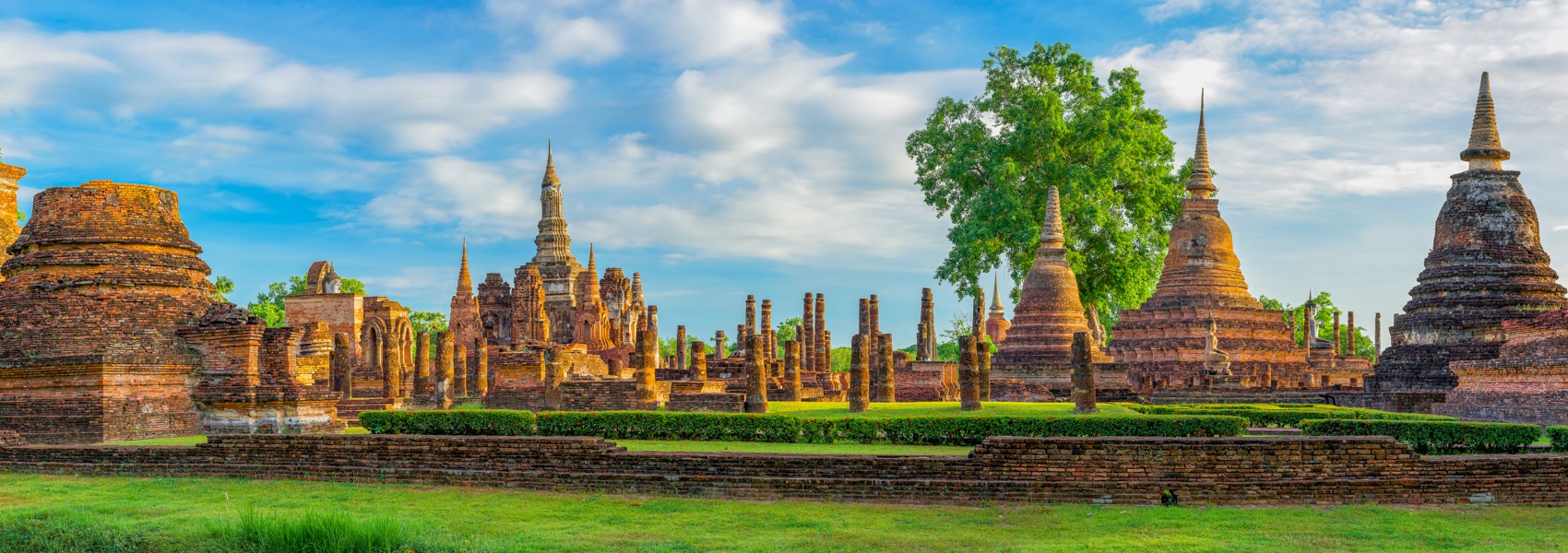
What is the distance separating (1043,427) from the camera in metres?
15.1

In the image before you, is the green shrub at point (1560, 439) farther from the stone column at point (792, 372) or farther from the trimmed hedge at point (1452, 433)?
the stone column at point (792, 372)

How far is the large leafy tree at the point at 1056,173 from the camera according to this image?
3719 cm

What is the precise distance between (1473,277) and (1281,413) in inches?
337

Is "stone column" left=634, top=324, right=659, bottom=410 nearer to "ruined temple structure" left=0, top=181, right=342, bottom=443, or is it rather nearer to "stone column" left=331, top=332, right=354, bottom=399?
"ruined temple structure" left=0, top=181, right=342, bottom=443

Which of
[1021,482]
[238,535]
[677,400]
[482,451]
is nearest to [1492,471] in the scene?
[1021,482]

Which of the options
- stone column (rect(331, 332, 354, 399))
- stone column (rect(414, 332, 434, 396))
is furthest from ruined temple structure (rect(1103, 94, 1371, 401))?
stone column (rect(331, 332, 354, 399))

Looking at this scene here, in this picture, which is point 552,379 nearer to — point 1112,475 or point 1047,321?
point 1112,475

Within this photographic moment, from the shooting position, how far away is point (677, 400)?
68.8ft

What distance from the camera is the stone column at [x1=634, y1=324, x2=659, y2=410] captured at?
21.7 m

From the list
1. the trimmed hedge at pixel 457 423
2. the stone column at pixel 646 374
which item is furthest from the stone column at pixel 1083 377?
the trimmed hedge at pixel 457 423

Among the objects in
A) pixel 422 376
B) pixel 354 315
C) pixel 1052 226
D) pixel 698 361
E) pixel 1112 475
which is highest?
pixel 1052 226

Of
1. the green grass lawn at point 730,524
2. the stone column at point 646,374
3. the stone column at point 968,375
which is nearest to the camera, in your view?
the green grass lawn at point 730,524

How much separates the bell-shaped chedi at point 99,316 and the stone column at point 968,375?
Result: 11.5 metres

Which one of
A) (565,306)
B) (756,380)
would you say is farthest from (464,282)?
(756,380)
